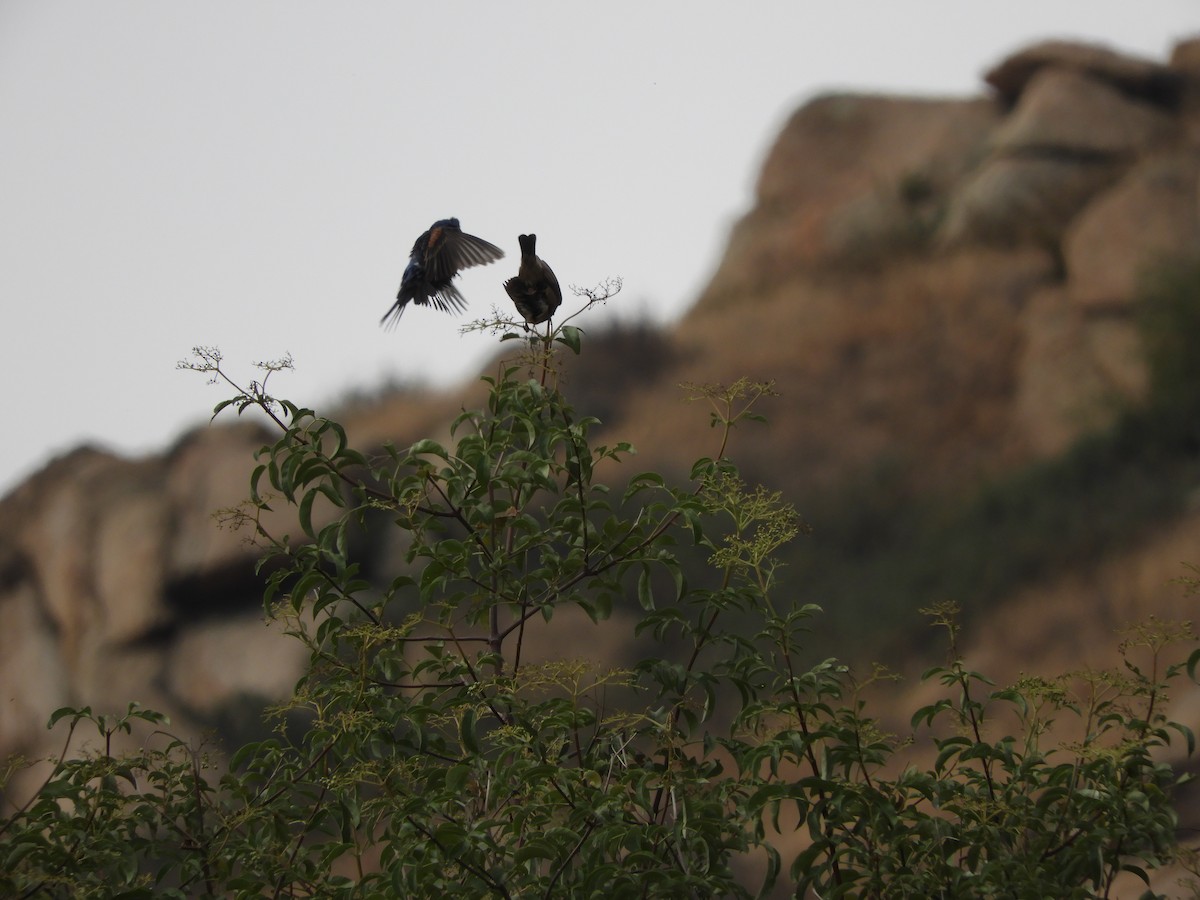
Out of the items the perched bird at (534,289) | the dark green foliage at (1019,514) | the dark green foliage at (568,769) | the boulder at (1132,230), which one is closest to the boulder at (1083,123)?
the boulder at (1132,230)

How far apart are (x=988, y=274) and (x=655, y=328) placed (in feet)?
18.2

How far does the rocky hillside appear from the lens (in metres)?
17.1

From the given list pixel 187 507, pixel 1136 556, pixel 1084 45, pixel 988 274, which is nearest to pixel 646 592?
pixel 1136 556

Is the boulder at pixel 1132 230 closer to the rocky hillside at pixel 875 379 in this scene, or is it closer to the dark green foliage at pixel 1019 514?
the rocky hillside at pixel 875 379

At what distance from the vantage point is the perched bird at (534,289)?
3443mm

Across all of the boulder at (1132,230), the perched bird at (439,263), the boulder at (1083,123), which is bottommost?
the perched bird at (439,263)

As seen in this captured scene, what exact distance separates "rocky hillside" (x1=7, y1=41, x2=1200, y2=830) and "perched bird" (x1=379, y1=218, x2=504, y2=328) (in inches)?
→ 445

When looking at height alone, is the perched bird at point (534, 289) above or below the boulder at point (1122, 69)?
below

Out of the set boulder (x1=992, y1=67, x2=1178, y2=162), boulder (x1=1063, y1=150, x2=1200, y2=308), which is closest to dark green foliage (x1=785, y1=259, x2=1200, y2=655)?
boulder (x1=1063, y1=150, x2=1200, y2=308)

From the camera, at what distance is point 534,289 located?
3.50 meters

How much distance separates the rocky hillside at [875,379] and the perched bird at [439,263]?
11301 mm

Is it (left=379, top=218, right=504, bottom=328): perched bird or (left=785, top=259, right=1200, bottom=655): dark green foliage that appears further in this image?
(left=785, top=259, right=1200, bottom=655): dark green foliage

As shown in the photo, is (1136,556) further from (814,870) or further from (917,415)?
(814,870)

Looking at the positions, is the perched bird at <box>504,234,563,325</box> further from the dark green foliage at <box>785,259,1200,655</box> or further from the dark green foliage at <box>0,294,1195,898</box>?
the dark green foliage at <box>785,259,1200,655</box>
